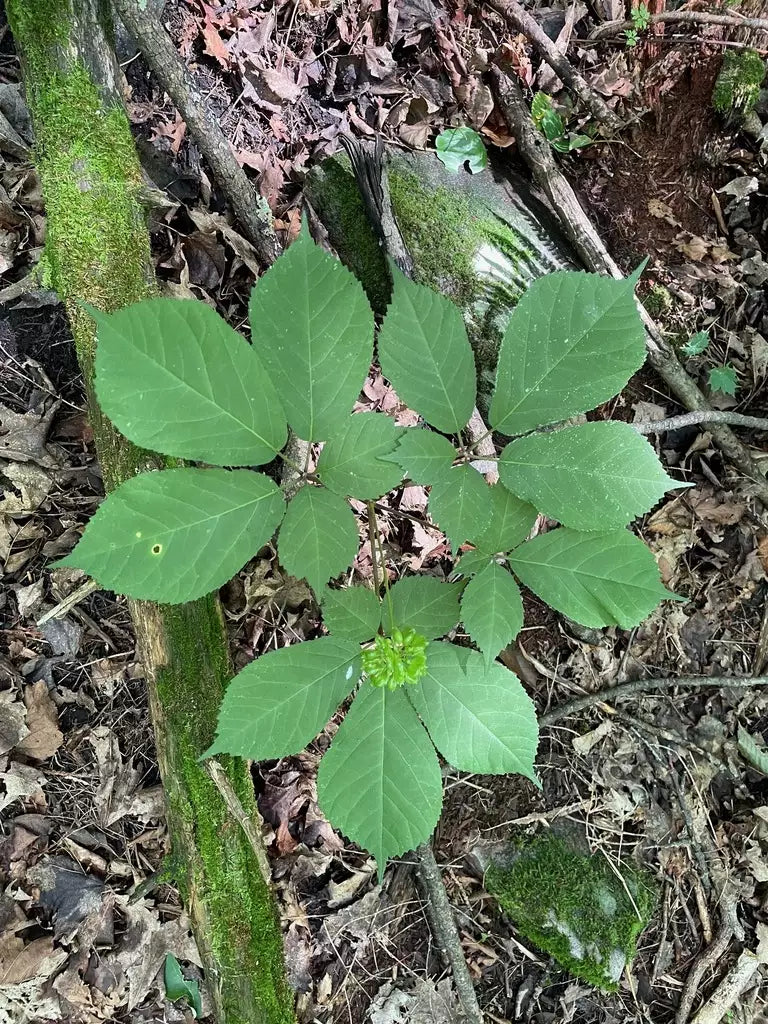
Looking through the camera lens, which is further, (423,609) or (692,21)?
(692,21)

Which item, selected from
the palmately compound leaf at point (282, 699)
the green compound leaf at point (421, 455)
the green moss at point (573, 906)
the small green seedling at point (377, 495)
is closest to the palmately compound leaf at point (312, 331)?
the small green seedling at point (377, 495)

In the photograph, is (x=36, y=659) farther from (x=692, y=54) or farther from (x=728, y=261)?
(x=692, y=54)

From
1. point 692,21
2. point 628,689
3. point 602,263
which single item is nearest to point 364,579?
point 628,689

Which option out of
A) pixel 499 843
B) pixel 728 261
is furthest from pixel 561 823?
pixel 728 261

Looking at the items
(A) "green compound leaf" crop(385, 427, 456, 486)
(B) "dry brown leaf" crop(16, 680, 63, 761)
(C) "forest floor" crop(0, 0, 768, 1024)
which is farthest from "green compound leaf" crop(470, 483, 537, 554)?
(B) "dry brown leaf" crop(16, 680, 63, 761)

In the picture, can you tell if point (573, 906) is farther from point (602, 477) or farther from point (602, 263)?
point (602, 263)

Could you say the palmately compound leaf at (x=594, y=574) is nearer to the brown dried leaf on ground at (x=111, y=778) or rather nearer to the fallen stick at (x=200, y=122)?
the fallen stick at (x=200, y=122)
